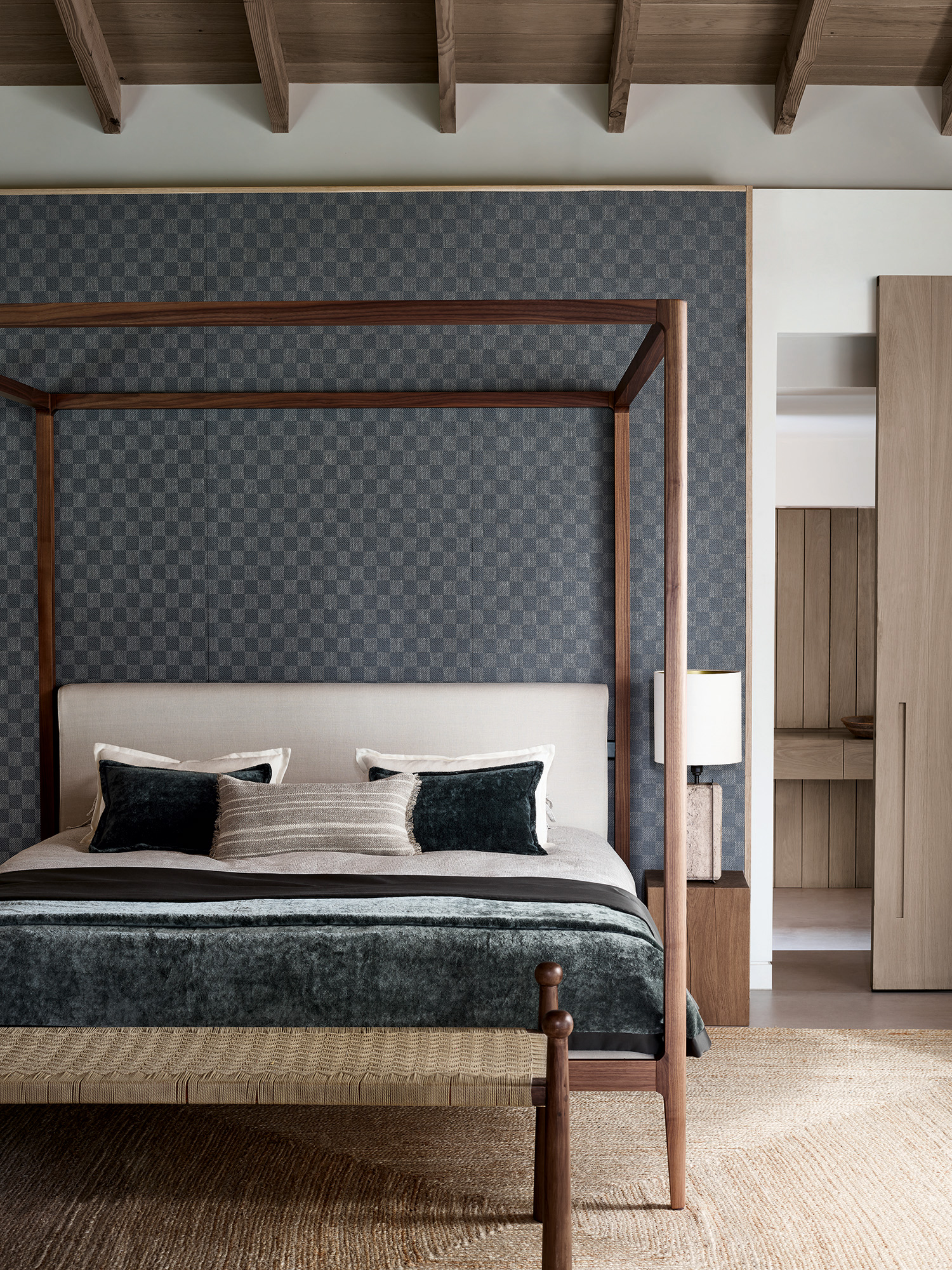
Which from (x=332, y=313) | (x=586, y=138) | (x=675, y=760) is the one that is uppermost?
(x=586, y=138)

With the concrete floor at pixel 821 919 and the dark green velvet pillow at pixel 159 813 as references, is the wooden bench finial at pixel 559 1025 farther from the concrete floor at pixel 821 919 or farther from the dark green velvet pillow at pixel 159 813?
the concrete floor at pixel 821 919

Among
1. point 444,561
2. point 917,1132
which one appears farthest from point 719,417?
point 917,1132

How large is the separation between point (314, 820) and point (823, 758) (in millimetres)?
3155

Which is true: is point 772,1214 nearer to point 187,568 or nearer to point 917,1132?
point 917,1132

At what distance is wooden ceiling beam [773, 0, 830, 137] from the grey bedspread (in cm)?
333

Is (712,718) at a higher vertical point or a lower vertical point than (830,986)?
higher

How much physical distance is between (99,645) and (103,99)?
2.19 metres

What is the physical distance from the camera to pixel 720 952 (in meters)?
3.77

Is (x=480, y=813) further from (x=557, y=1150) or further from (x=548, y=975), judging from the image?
(x=557, y=1150)

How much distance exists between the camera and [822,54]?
4.12m

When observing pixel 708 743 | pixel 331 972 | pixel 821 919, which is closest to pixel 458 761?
pixel 708 743

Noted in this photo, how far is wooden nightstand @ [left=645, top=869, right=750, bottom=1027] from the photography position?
3758mm

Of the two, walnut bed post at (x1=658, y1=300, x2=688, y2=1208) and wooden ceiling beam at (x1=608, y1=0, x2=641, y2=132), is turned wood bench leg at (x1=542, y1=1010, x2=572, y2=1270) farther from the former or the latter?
wooden ceiling beam at (x1=608, y1=0, x2=641, y2=132)

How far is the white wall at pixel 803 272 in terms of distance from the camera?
4.19 metres
